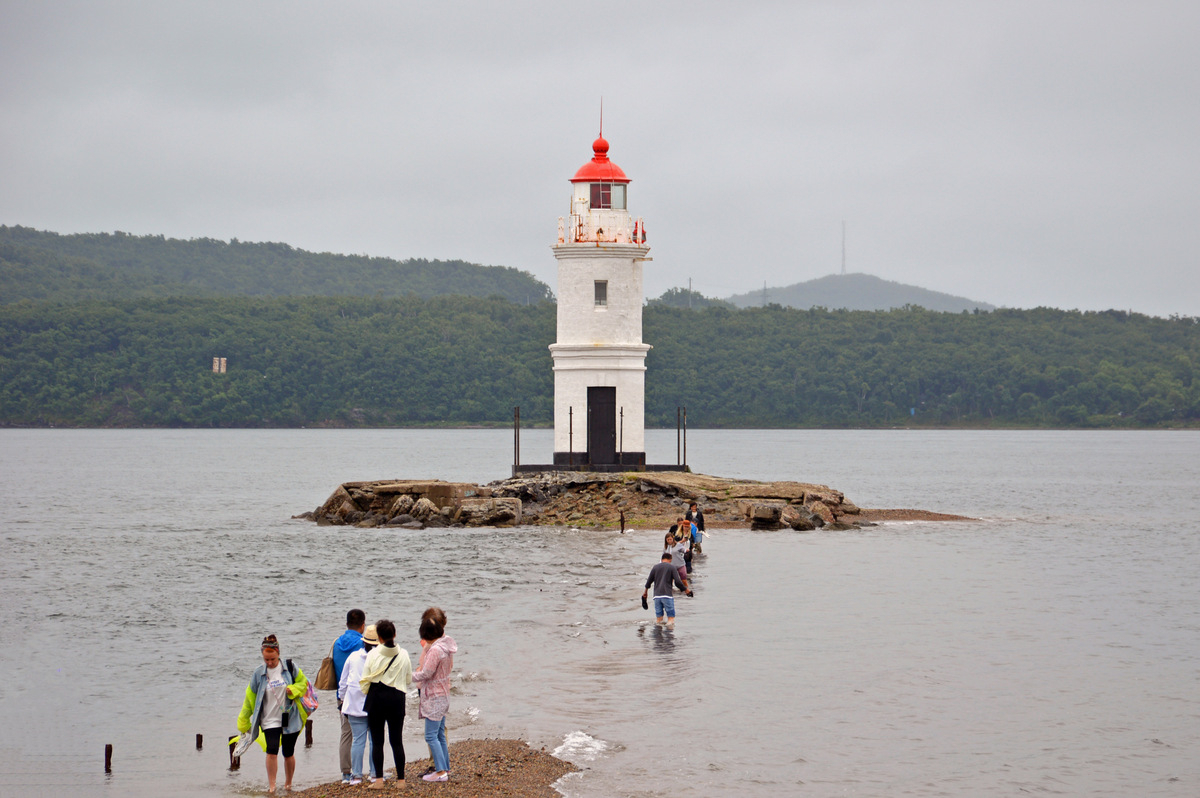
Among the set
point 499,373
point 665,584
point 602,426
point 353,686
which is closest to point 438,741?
point 353,686

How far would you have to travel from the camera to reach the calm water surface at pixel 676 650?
14.0 meters

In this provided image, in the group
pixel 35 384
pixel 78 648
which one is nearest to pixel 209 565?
pixel 78 648

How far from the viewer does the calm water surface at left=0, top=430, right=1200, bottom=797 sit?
45.9ft

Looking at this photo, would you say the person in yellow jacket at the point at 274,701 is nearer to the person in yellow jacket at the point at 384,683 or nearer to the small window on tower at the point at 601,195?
the person in yellow jacket at the point at 384,683

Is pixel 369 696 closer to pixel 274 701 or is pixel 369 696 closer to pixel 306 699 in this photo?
pixel 306 699

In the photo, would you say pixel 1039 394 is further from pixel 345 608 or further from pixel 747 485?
pixel 345 608

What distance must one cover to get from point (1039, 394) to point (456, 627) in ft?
540

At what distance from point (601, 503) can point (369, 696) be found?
25.4m

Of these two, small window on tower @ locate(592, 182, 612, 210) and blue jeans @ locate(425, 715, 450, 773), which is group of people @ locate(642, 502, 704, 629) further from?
small window on tower @ locate(592, 182, 612, 210)

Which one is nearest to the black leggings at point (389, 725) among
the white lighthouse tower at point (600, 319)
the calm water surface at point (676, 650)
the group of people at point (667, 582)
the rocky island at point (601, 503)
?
the calm water surface at point (676, 650)

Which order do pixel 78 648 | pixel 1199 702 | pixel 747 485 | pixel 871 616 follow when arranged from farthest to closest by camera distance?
pixel 747 485, pixel 871 616, pixel 78 648, pixel 1199 702

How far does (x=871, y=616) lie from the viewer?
23438mm

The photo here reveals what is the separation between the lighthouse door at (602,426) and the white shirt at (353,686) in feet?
85.3

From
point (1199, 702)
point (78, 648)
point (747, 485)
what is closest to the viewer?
point (1199, 702)
